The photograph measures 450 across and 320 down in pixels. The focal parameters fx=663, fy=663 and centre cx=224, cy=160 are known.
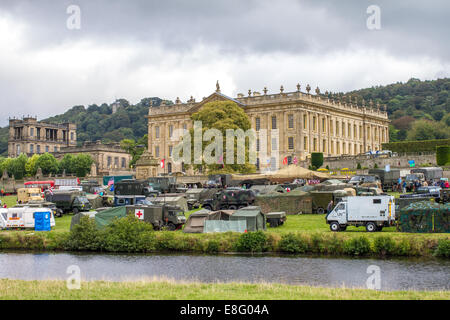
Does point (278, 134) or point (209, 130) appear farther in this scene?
point (278, 134)

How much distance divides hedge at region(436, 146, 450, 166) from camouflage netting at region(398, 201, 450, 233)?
35.9 meters

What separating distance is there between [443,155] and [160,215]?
1518 inches

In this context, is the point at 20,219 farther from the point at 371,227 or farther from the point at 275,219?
the point at 371,227

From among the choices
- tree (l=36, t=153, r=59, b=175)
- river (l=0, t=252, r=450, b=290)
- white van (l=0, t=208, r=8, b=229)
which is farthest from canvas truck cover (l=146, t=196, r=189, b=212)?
tree (l=36, t=153, r=59, b=175)

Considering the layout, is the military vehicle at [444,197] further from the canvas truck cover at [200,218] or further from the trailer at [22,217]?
the trailer at [22,217]

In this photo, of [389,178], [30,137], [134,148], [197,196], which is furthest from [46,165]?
[389,178]

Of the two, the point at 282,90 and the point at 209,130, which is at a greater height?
the point at 282,90

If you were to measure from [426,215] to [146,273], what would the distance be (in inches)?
495

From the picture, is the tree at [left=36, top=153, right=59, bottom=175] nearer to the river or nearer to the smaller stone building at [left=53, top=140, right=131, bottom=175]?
the smaller stone building at [left=53, top=140, right=131, bottom=175]

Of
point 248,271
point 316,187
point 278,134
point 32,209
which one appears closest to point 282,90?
point 278,134

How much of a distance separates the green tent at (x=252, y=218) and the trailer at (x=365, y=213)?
3.22 m

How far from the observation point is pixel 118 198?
4388 centimetres

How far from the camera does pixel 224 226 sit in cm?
3200
